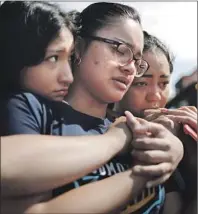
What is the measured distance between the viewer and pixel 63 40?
1.08 meters

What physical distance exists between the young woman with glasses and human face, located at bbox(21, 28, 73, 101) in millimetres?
18

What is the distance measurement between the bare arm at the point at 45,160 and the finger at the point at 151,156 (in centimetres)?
9

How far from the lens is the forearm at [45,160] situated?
0.85 m

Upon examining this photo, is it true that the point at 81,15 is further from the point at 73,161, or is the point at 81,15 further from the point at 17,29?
the point at 73,161

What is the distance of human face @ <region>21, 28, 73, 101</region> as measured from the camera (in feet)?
Result: 3.48

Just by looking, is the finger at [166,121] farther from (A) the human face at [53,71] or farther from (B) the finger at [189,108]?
(A) the human face at [53,71]

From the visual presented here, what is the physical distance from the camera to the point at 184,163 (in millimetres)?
1210

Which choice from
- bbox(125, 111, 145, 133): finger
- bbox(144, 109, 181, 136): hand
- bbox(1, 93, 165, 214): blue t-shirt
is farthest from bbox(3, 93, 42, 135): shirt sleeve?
bbox(144, 109, 181, 136): hand

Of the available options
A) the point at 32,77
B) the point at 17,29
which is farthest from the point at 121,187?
the point at 17,29

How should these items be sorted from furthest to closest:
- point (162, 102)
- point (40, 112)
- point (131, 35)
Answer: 1. point (162, 102)
2. point (131, 35)
3. point (40, 112)

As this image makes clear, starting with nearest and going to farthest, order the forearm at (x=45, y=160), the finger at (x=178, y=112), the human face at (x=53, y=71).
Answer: the forearm at (x=45, y=160), the human face at (x=53, y=71), the finger at (x=178, y=112)

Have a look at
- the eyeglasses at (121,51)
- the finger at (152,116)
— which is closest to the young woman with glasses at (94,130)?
the eyeglasses at (121,51)

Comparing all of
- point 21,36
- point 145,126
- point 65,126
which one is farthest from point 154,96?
point 21,36

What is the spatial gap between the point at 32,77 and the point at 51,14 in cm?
16
